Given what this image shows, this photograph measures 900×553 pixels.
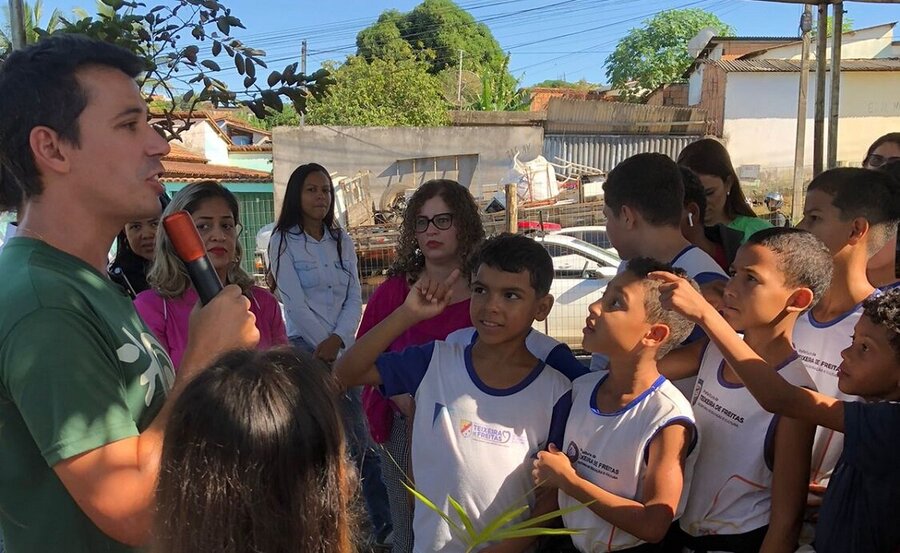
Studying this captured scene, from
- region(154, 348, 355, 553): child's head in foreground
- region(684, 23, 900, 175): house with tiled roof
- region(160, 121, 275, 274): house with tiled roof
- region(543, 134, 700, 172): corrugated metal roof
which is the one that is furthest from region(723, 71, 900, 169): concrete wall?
region(154, 348, 355, 553): child's head in foreground

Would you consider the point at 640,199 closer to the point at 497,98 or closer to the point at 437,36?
the point at 497,98

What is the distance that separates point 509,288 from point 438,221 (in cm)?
79

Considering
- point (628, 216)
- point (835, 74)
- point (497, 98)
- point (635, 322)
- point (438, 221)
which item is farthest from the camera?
point (497, 98)

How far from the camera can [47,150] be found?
50.6 inches

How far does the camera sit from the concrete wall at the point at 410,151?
1945 cm

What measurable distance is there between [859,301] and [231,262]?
242 centimetres

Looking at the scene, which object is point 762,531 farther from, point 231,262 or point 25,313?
point 231,262

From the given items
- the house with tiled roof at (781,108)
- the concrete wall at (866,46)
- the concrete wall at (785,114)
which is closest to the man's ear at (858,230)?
the house with tiled roof at (781,108)

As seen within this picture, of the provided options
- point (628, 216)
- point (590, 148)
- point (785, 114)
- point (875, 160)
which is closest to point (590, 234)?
point (875, 160)

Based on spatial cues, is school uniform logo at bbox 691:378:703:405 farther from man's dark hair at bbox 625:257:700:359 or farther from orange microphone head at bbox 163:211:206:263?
orange microphone head at bbox 163:211:206:263

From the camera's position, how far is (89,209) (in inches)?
53.0

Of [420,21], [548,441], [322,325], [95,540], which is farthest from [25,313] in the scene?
[420,21]

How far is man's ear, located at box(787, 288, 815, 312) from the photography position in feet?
6.47

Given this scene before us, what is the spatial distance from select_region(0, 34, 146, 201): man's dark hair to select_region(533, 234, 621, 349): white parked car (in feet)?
23.1
